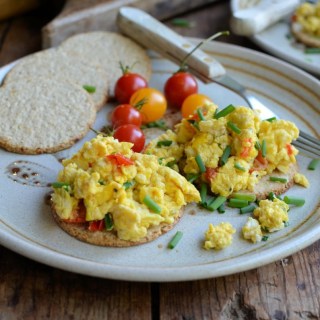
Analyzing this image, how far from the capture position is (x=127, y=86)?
4.40m

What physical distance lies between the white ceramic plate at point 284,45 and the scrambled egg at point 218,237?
2062mm

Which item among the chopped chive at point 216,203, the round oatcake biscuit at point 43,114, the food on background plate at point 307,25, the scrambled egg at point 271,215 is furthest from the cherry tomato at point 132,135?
the food on background plate at point 307,25

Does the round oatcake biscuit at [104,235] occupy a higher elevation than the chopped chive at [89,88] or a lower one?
higher

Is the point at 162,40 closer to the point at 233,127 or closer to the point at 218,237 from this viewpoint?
the point at 233,127

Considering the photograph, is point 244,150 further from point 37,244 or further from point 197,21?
point 197,21

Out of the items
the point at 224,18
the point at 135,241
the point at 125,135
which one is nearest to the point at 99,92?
the point at 125,135

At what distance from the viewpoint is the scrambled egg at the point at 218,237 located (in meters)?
3.17

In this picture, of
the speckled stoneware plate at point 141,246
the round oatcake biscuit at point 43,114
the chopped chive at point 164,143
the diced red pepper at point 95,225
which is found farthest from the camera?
the round oatcake biscuit at point 43,114

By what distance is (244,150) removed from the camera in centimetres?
344

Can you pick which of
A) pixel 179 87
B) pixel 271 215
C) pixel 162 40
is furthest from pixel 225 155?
pixel 162 40

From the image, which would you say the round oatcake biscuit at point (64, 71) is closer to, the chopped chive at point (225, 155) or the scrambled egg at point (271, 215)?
the chopped chive at point (225, 155)

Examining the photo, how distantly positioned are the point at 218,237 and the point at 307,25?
2699 millimetres

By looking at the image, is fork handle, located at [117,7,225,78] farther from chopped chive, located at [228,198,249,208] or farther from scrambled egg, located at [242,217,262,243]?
scrambled egg, located at [242,217,262,243]

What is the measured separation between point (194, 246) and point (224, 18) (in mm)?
3224
